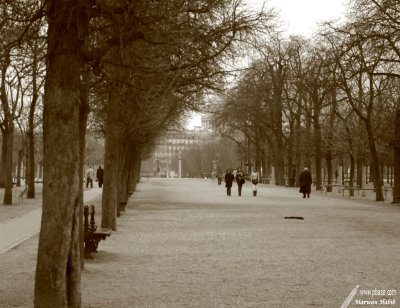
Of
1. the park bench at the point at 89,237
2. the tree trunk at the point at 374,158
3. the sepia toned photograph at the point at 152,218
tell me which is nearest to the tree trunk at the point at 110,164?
the sepia toned photograph at the point at 152,218

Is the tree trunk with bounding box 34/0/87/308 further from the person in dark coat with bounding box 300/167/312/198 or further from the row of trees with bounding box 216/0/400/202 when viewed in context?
the person in dark coat with bounding box 300/167/312/198

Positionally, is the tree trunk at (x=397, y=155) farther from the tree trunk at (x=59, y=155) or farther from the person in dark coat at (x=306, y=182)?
the tree trunk at (x=59, y=155)

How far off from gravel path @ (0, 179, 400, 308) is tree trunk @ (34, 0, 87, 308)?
4.84ft

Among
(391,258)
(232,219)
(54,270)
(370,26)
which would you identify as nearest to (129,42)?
(54,270)

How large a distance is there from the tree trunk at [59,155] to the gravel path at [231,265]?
58.1 inches

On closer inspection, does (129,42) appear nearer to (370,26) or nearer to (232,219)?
(232,219)

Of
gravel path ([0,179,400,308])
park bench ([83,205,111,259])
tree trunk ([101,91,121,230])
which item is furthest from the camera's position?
tree trunk ([101,91,121,230])

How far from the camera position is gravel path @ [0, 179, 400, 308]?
10727mm

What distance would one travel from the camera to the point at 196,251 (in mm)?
16969

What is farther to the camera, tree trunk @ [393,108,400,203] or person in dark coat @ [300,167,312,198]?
person in dark coat @ [300,167,312,198]

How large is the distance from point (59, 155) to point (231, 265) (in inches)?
251

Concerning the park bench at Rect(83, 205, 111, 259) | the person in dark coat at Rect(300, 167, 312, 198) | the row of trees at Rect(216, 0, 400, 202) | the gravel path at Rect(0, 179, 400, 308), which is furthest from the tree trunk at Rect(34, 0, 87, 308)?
the person in dark coat at Rect(300, 167, 312, 198)

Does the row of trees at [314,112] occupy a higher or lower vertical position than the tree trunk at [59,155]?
higher

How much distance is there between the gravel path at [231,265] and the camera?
1073 centimetres
